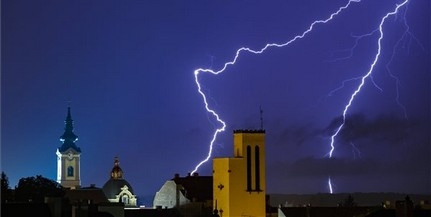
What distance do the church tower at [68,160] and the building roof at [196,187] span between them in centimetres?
4984

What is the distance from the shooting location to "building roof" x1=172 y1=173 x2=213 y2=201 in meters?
67.6

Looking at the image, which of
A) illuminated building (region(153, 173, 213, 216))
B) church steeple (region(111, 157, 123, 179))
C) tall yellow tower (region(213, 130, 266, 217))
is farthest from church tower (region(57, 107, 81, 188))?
tall yellow tower (region(213, 130, 266, 217))

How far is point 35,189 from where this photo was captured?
82688mm

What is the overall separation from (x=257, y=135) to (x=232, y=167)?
1995 mm

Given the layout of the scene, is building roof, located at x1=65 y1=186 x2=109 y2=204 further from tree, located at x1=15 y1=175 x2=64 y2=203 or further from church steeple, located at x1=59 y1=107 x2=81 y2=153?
church steeple, located at x1=59 y1=107 x2=81 y2=153

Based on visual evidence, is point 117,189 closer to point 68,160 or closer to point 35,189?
point 35,189

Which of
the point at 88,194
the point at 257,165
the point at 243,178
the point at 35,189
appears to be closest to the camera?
the point at 243,178

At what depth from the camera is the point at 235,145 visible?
59.1 m

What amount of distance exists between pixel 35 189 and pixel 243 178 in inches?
1076

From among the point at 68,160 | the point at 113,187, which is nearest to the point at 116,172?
the point at 113,187

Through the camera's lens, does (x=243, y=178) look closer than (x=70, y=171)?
Yes

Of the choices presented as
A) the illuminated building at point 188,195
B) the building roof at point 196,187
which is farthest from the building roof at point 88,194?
the building roof at point 196,187

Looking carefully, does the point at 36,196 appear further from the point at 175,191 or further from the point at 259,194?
the point at 259,194

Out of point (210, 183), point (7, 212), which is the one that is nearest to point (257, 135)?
point (210, 183)
